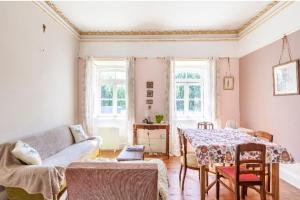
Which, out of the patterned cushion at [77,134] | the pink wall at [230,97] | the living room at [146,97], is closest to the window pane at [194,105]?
the living room at [146,97]

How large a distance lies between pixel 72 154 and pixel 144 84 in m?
2.73

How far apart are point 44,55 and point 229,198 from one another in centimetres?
380

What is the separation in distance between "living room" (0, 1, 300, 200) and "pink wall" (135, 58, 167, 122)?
3 cm

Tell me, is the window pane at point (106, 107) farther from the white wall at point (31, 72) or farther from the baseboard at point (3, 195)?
the baseboard at point (3, 195)

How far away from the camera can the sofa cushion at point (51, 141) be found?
3266 millimetres

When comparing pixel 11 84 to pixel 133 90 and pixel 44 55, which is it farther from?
pixel 133 90

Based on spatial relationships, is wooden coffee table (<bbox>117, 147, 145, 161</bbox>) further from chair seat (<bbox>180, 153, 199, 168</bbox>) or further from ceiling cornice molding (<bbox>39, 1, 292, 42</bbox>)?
ceiling cornice molding (<bbox>39, 1, 292, 42</bbox>)

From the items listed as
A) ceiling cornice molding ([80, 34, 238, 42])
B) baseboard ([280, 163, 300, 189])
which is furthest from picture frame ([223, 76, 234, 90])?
baseboard ([280, 163, 300, 189])

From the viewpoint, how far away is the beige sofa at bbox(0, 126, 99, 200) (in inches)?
98.0

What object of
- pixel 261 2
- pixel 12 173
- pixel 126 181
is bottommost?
pixel 12 173

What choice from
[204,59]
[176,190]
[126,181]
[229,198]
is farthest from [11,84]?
[204,59]

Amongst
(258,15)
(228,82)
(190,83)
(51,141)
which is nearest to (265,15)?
(258,15)

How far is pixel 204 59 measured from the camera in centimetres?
559

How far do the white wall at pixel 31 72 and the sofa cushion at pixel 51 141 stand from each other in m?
0.20
